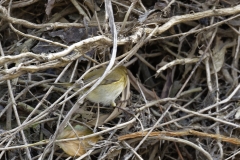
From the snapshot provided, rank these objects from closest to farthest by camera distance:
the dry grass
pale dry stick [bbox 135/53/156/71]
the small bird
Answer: the dry grass
the small bird
pale dry stick [bbox 135/53/156/71]

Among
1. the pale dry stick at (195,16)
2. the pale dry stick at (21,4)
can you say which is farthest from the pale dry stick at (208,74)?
the pale dry stick at (21,4)

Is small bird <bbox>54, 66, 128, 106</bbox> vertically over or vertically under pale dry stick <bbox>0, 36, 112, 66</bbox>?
under

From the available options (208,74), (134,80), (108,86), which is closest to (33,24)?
(108,86)

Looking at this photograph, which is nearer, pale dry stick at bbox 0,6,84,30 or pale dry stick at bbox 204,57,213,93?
pale dry stick at bbox 0,6,84,30

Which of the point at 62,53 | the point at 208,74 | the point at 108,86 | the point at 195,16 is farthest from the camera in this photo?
the point at 208,74

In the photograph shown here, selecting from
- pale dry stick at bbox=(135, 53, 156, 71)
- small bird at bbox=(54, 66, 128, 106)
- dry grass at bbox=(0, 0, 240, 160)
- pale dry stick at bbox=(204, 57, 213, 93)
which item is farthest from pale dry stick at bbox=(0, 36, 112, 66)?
pale dry stick at bbox=(204, 57, 213, 93)

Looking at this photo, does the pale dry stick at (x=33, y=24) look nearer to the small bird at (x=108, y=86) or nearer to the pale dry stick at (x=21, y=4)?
the pale dry stick at (x=21, y=4)

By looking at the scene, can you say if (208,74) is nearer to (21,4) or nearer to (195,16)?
(195,16)

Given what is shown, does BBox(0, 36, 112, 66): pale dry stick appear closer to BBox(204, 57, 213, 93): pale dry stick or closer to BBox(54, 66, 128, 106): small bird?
BBox(54, 66, 128, 106): small bird

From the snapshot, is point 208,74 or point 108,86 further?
point 208,74
